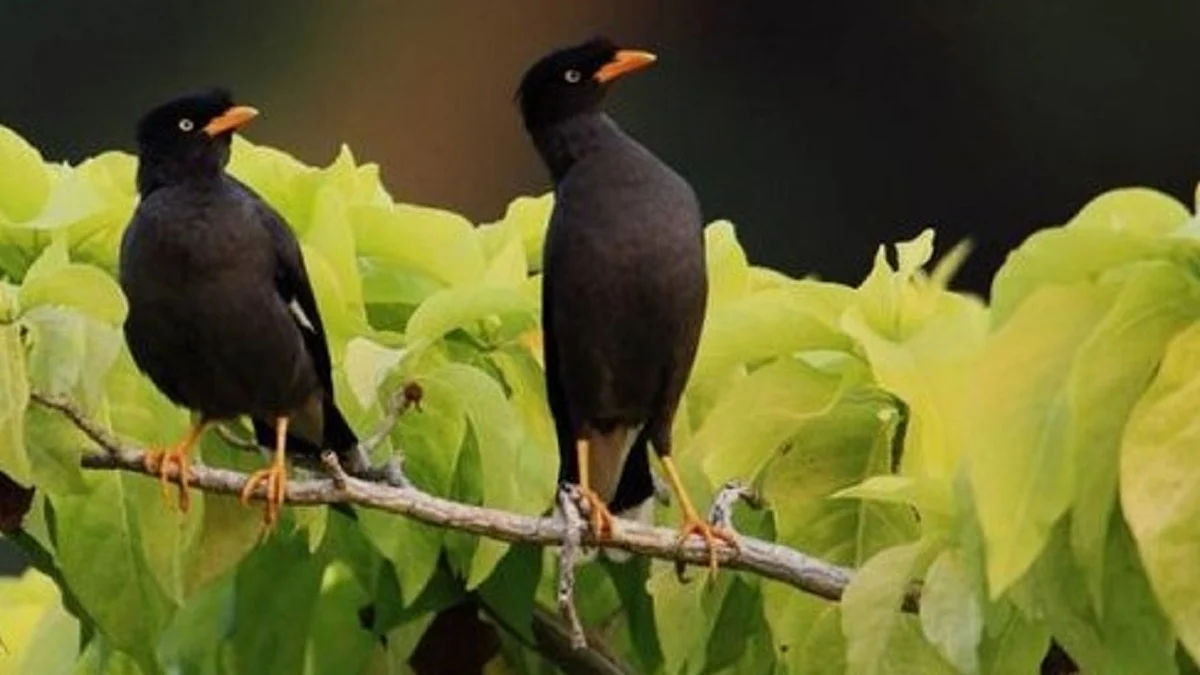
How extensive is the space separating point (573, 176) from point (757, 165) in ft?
41.7

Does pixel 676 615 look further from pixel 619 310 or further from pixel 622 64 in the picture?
pixel 622 64

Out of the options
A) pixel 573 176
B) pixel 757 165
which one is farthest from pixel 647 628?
pixel 757 165

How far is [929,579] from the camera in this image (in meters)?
2.29

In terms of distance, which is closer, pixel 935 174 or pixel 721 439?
pixel 721 439

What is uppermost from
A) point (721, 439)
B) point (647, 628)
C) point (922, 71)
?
point (721, 439)

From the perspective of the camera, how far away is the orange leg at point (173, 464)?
247cm

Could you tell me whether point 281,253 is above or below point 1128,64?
above

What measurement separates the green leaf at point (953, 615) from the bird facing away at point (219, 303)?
59 centimetres

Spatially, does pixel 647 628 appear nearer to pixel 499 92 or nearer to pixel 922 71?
pixel 499 92

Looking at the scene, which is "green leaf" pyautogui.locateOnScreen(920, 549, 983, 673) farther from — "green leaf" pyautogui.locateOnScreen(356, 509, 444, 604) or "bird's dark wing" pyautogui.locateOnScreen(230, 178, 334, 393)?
"bird's dark wing" pyautogui.locateOnScreen(230, 178, 334, 393)

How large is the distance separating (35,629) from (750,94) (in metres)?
13.9

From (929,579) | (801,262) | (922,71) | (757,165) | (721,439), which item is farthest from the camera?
(922,71)

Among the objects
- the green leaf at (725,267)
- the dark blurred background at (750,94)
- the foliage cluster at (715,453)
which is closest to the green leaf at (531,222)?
the foliage cluster at (715,453)

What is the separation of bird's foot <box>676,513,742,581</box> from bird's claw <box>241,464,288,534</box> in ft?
0.74
